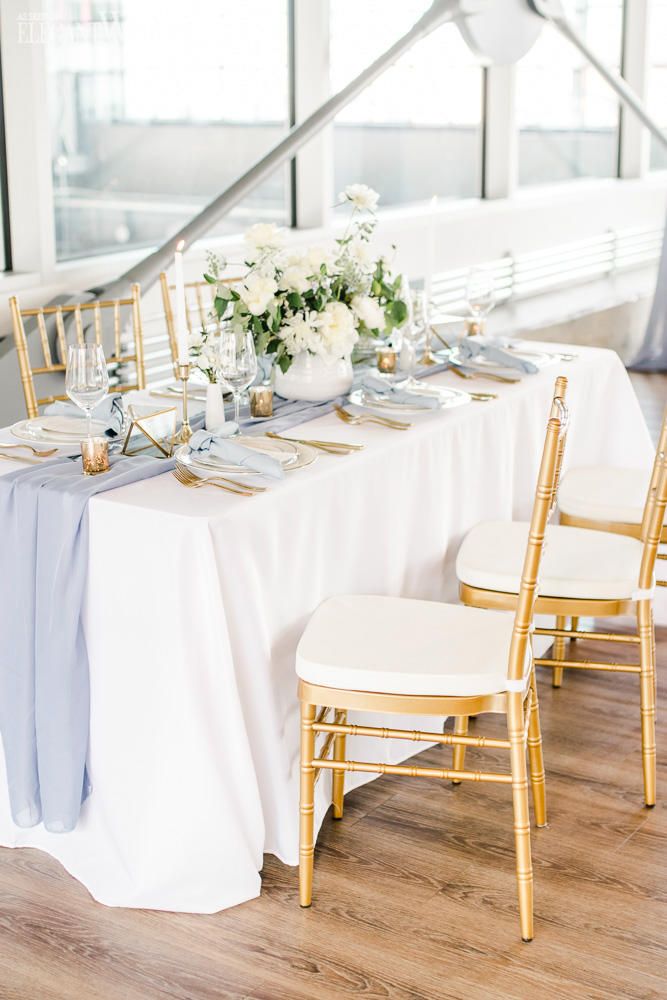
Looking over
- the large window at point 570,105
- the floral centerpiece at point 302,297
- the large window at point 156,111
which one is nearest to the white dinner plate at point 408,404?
the floral centerpiece at point 302,297

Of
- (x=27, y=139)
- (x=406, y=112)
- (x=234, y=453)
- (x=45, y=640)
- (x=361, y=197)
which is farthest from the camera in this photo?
(x=406, y=112)

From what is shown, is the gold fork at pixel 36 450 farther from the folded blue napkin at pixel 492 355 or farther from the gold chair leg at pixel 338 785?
the folded blue napkin at pixel 492 355

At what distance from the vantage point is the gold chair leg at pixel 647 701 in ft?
7.95

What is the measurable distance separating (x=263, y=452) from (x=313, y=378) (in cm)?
51

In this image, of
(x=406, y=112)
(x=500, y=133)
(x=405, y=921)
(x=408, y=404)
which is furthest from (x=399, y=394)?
(x=500, y=133)

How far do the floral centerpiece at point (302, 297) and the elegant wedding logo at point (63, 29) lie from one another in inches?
59.5

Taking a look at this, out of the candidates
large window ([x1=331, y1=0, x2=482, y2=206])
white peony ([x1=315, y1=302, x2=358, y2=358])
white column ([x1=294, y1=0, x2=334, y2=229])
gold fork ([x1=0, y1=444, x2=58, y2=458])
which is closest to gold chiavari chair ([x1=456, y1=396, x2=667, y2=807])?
white peony ([x1=315, y1=302, x2=358, y2=358])

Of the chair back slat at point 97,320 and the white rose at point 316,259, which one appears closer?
the white rose at point 316,259

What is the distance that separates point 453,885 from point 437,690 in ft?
1.35

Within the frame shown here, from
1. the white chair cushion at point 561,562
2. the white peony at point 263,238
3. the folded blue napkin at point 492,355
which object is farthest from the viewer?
the folded blue napkin at point 492,355

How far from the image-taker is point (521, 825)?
1997 millimetres

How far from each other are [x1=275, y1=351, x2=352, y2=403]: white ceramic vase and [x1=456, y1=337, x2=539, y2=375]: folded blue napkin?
492mm

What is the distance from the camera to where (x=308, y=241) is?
5.07 m

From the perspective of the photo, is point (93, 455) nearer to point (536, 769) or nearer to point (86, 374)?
point (86, 374)
